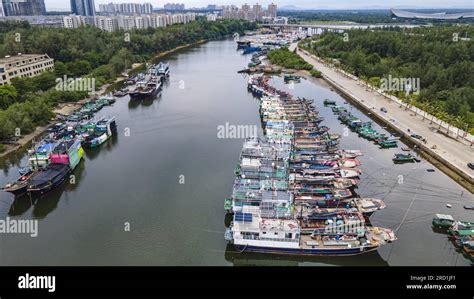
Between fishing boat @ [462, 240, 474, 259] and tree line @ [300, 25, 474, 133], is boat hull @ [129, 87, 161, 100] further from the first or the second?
fishing boat @ [462, 240, 474, 259]

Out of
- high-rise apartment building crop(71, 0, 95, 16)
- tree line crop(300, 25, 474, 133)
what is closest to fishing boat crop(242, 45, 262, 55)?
tree line crop(300, 25, 474, 133)

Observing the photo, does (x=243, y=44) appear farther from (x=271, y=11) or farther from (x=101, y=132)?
(x=271, y=11)

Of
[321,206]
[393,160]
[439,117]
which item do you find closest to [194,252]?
[321,206]

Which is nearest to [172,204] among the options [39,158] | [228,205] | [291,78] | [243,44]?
[228,205]

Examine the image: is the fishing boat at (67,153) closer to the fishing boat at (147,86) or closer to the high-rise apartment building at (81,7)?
the fishing boat at (147,86)

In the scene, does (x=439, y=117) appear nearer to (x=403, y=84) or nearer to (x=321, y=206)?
(x=403, y=84)
